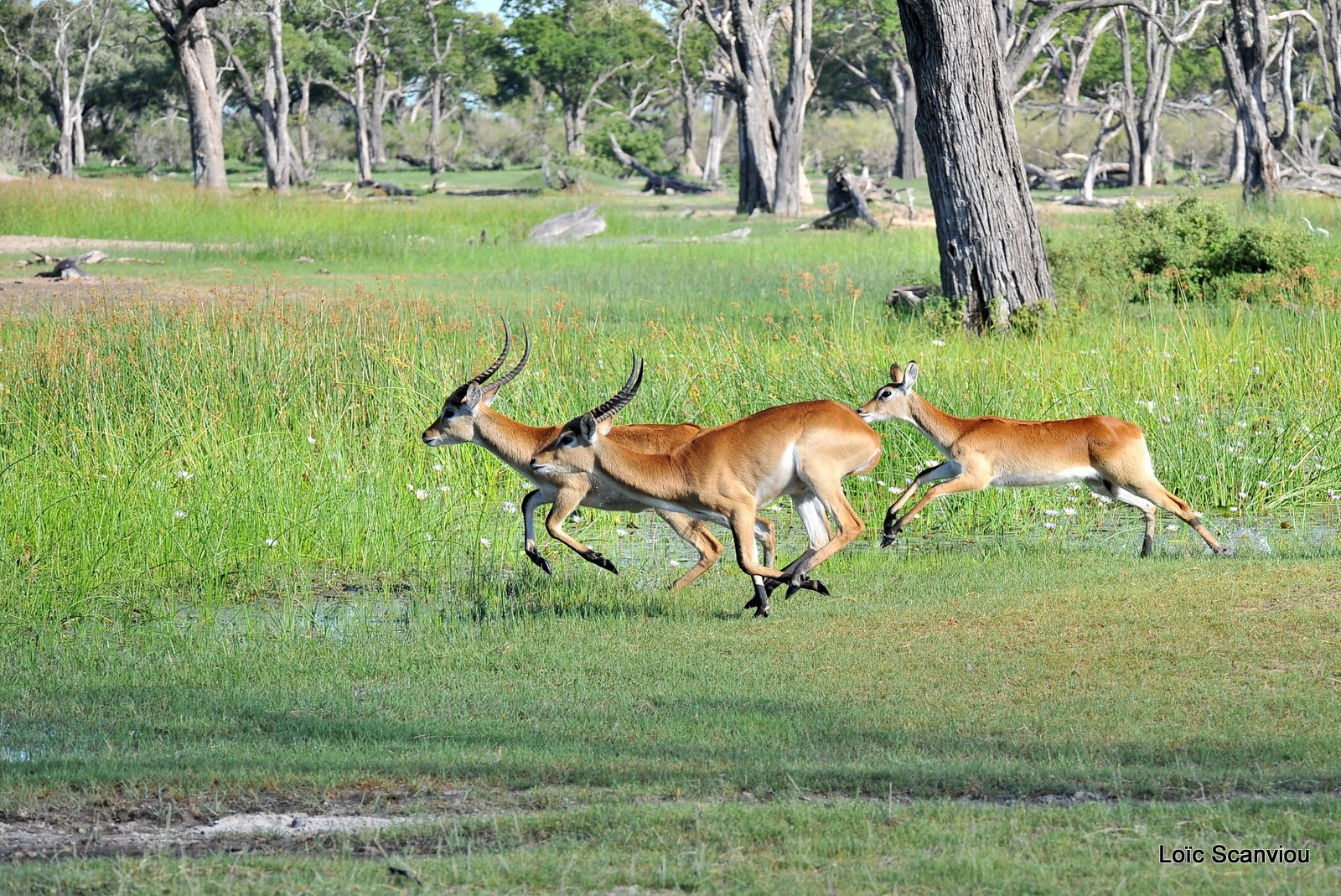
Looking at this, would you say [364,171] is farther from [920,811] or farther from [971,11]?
[920,811]

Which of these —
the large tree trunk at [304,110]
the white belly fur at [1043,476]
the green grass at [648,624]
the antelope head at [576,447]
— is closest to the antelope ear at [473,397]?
the antelope head at [576,447]

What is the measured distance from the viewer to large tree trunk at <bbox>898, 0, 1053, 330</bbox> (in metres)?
14.0

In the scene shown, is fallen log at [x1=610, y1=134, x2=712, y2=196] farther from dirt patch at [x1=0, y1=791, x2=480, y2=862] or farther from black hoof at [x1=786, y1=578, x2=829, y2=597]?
dirt patch at [x1=0, y1=791, x2=480, y2=862]

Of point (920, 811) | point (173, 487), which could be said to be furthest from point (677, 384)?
point (920, 811)

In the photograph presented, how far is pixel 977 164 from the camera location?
1416 cm

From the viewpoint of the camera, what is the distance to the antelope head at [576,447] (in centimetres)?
712

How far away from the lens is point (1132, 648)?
6312 millimetres

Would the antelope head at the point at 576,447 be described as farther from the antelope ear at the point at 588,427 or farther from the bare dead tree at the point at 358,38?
the bare dead tree at the point at 358,38

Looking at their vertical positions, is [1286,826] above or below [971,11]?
below

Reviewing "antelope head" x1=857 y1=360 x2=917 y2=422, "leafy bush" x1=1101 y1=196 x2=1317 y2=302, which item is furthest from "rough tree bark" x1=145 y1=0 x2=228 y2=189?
"antelope head" x1=857 y1=360 x2=917 y2=422

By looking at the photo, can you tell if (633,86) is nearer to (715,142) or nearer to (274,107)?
(715,142)

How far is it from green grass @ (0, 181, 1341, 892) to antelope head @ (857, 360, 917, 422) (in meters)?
0.75

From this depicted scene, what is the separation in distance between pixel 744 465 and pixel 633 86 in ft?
202

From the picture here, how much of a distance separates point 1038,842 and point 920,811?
0.39 metres
